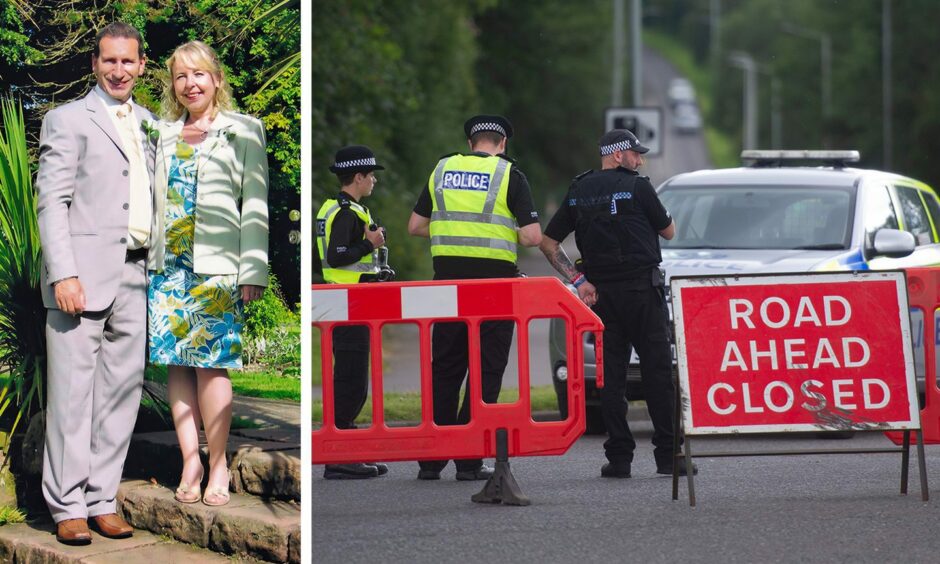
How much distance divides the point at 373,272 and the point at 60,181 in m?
3.16

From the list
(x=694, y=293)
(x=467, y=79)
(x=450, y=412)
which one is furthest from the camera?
(x=467, y=79)

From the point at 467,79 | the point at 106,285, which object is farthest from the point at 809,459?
the point at 467,79

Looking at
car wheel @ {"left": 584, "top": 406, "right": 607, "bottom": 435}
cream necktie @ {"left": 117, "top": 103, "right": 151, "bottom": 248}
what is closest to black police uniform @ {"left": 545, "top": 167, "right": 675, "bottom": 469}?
car wheel @ {"left": 584, "top": 406, "right": 607, "bottom": 435}

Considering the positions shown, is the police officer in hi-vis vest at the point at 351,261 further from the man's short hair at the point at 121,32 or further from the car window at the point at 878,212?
the car window at the point at 878,212

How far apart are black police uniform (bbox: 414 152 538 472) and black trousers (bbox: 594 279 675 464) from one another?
62 cm

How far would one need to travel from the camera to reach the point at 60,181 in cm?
673

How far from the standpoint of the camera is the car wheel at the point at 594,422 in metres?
11.8

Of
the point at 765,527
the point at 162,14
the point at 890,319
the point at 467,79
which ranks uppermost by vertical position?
the point at 467,79

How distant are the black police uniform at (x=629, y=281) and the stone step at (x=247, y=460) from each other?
112 inches

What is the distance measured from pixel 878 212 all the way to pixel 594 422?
242 cm

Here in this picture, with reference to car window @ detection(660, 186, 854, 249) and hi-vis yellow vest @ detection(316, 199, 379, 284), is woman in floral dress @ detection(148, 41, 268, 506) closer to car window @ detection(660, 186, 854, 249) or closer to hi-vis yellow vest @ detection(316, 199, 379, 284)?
hi-vis yellow vest @ detection(316, 199, 379, 284)

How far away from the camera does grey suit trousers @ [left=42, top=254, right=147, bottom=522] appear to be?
22.2 ft

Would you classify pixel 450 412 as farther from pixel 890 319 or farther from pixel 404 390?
pixel 404 390

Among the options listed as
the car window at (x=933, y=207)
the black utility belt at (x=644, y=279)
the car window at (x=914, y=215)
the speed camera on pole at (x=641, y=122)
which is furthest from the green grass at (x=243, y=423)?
the speed camera on pole at (x=641, y=122)
